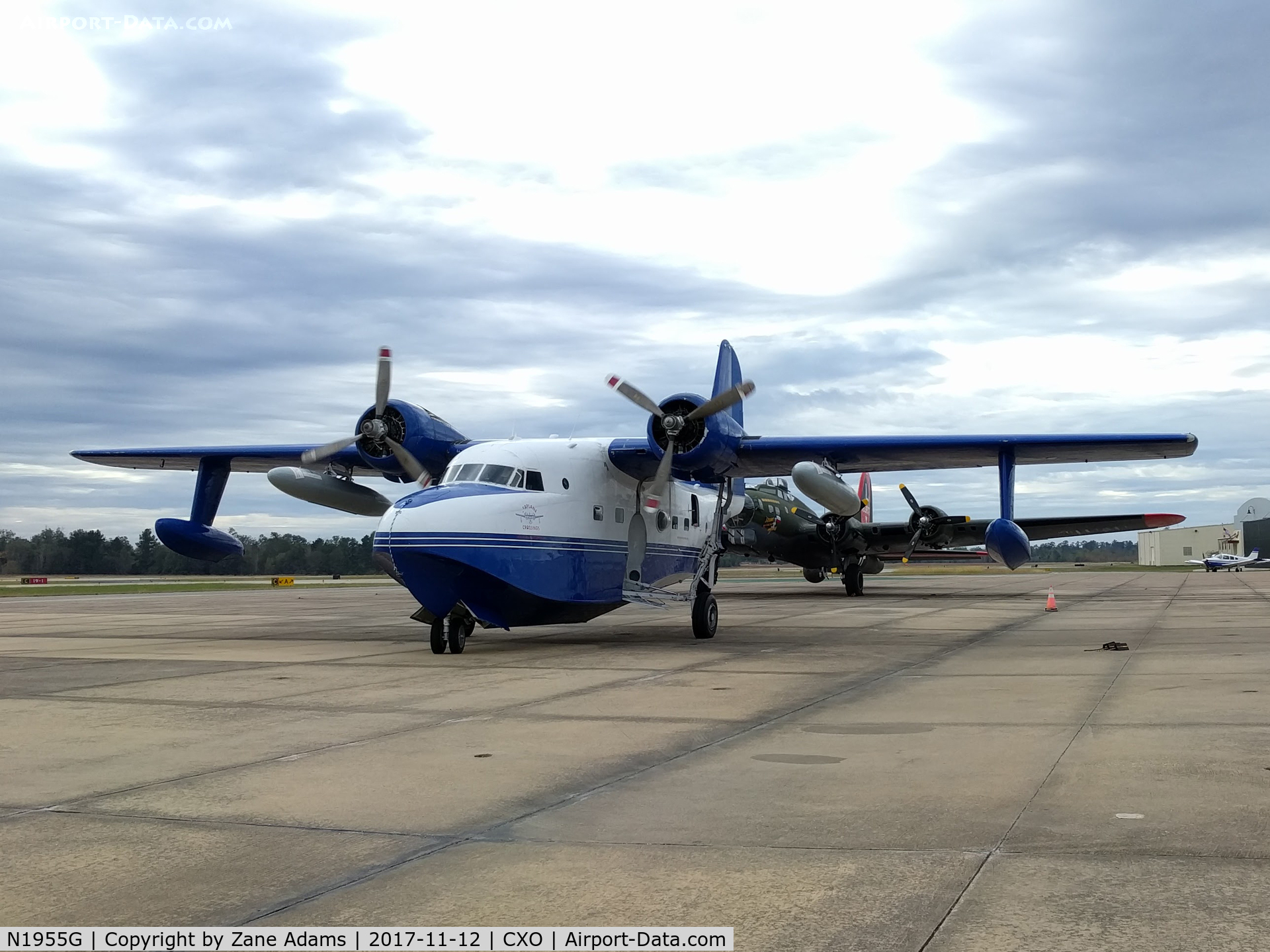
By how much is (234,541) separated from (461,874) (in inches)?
789

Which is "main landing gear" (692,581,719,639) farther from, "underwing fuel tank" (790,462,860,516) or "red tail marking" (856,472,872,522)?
"red tail marking" (856,472,872,522)

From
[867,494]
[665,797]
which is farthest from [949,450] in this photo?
[867,494]

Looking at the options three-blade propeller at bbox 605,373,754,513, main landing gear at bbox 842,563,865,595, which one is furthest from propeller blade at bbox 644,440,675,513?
main landing gear at bbox 842,563,865,595

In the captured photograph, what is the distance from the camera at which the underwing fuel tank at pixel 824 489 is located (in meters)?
18.2

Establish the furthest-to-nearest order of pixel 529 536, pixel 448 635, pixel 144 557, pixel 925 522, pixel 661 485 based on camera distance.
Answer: pixel 144 557 → pixel 925 522 → pixel 661 485 → pixel 529 536 → pixel 448 635

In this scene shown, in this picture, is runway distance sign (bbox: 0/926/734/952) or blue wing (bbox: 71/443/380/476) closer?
runway distance sign (bbox: 0/926/734/952)

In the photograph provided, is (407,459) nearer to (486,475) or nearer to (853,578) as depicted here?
(486,475)

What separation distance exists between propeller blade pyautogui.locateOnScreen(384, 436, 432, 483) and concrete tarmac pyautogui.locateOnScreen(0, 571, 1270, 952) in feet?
19.2

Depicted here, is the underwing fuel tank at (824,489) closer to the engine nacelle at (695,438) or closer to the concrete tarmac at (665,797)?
the engine nacelle at (695,438)

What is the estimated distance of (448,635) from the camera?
16.3 meters

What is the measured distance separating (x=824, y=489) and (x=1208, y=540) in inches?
5483

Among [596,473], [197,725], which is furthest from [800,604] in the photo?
[197,725]

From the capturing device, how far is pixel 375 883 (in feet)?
15.3

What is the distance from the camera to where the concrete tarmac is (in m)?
4.30
